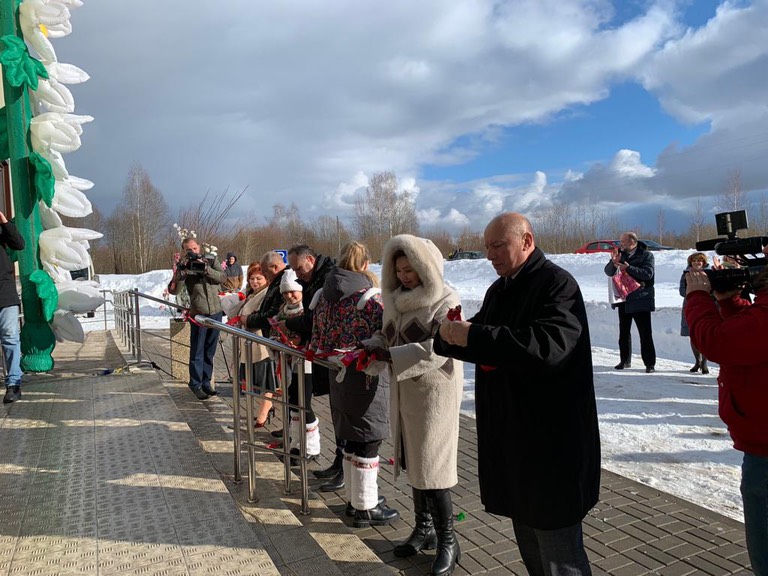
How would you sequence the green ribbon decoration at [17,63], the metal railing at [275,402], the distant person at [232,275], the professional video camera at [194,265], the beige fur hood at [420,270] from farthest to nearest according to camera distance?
the distant person at [232,275]
the professional video camera at [194,265]
the green ribbon decoration at [17,63]
the metal railing at [275,402]
the beige fur hood at [420,270]

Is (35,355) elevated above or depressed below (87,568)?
above

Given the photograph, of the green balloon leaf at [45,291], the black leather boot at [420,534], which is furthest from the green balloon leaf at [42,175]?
the black leather boot at [420,534]

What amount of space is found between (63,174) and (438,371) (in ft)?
13.7

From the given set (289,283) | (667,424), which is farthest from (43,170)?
(667,424)

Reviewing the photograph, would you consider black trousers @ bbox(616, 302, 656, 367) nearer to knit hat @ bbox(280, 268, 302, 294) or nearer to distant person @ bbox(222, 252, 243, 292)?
knit hat @ bbox(280, 268, 302, 294)

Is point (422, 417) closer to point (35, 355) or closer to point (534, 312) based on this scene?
point (534, 312)

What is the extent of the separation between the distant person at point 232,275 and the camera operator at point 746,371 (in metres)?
6.56

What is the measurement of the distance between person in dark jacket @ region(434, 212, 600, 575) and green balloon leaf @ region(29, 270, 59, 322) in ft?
13.8

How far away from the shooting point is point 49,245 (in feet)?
16.3

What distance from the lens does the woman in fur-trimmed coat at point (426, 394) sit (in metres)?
2.92

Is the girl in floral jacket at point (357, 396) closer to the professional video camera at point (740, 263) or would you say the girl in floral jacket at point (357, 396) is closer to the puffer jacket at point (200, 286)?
the professional video camera at point (740, 263)

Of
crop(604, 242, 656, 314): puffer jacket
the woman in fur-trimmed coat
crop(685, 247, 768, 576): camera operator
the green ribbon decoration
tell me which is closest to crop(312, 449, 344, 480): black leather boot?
the woman in fur-trimmed coat

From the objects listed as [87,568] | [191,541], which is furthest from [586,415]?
[87,568]

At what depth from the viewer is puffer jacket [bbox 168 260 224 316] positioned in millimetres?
6273
